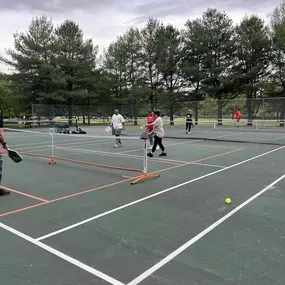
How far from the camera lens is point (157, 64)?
121ft

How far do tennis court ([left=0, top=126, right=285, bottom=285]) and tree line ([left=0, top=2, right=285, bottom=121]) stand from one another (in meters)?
25.9

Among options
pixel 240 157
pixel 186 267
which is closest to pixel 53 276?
pixel 186 267

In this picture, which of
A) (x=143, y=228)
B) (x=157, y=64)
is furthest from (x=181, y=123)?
(x=143, y=228)

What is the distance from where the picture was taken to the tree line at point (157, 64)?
1302 inches

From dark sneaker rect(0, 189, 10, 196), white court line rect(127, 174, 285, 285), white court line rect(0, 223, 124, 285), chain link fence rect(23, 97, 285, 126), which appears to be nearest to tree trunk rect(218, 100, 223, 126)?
chain link fence rect(23, 97, 285, 126)

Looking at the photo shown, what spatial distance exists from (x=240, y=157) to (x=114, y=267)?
8303 millimetres

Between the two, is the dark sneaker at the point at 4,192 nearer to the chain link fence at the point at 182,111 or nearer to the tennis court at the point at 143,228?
the tennis court at the point at 143,228

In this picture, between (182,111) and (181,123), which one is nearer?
(182,111)

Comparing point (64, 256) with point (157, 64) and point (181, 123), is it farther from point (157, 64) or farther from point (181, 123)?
point (157, 64)

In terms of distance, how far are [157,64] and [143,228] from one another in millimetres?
34611

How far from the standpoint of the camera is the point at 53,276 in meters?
2.85

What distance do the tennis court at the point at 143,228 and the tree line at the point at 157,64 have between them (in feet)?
84.9

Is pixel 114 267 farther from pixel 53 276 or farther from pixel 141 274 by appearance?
pixel 53 276

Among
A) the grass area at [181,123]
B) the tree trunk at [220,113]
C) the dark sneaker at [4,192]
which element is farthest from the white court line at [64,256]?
the tree trunk at [220,113]
